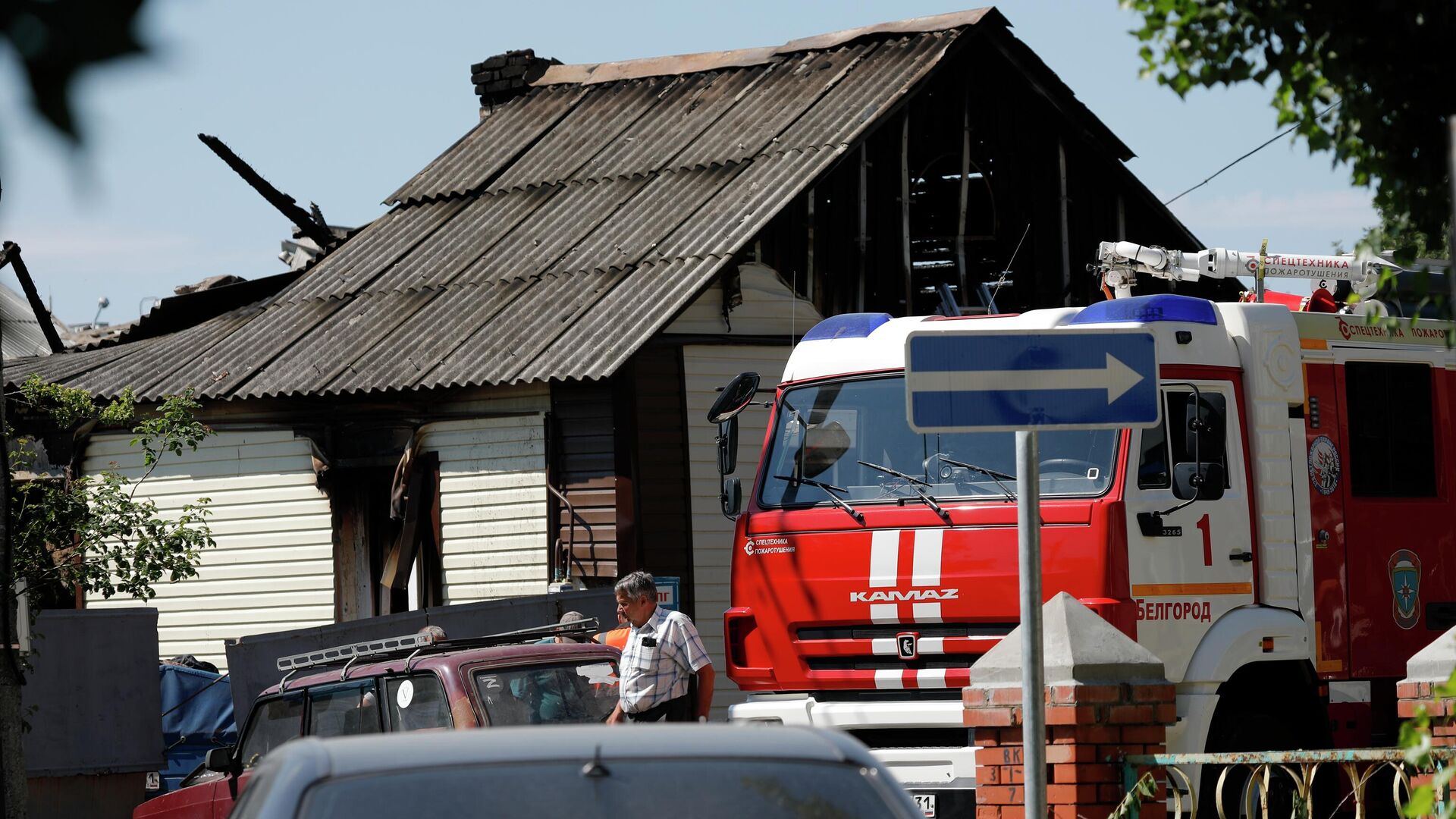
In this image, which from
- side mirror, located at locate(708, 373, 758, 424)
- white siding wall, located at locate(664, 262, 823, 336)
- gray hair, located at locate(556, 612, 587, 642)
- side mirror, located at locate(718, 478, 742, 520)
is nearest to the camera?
side mirror, located at locate(708, 373, 758, 424)

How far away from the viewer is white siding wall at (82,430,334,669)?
59.5 ft

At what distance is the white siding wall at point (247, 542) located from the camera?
1814cm

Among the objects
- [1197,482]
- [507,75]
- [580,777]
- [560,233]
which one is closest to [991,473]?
[1197,482]

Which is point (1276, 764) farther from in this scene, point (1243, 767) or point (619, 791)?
point (619, 791)

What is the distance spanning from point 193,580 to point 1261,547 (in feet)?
41.5

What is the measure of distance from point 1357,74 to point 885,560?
20.7ft

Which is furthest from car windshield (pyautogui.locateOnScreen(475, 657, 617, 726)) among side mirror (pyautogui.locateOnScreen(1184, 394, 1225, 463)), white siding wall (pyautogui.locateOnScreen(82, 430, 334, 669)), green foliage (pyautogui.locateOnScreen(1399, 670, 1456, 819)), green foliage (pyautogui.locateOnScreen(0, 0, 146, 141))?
white siding wall (pyautogui.locateOnScreen(82, 430, 334, 669))

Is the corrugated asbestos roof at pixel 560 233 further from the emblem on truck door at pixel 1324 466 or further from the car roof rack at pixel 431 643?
the emblem on truck door at pixel 1324 466

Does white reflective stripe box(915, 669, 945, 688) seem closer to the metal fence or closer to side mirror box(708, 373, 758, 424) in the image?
the metal fence

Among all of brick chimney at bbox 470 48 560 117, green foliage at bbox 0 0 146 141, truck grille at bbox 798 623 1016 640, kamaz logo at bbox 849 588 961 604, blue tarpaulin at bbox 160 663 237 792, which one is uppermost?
brick chimney at bbox 470 48 560 117

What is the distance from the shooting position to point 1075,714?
6.91 m

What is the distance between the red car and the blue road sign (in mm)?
3455

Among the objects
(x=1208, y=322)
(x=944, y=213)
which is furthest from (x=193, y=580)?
(x=1208, y=322)

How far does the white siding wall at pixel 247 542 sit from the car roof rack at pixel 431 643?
6.29 m
